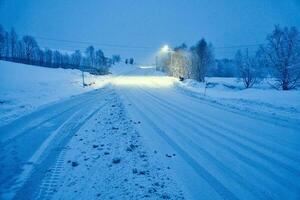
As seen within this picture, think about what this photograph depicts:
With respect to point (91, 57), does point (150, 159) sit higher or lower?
lower

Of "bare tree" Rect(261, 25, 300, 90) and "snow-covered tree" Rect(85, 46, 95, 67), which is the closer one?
"bare tree" Rect(261, 25, 300, 90)

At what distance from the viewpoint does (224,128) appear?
11.4 meters

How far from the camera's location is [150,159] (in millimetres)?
7574

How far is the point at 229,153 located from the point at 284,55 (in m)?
31.7

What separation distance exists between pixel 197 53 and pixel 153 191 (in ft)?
200

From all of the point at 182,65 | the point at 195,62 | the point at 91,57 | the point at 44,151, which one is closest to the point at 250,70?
the point at 195,62

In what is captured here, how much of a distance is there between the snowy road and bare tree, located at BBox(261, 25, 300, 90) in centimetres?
2430

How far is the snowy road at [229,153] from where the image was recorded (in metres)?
5.77

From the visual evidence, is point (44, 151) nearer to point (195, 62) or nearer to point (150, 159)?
point (150, 159)

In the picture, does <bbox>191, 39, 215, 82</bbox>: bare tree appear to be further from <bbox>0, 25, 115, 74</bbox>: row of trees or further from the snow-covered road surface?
the snow-covered road surface

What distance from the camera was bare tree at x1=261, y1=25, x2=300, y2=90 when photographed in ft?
112

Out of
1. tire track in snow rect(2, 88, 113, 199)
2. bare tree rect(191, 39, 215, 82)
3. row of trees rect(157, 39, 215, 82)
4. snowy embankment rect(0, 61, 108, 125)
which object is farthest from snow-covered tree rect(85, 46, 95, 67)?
tire track in snow rect(2, 88, 113, 199)

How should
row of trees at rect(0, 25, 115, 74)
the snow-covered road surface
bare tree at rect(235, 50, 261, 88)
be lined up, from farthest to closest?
row of trees at rect(0, 25, 115, 74), bare tree at rect(235, 50, 261, 88), the snow-covered road surface

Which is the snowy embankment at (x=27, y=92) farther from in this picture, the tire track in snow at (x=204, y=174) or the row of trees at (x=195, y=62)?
the row of trees at (x=195, y=62)
